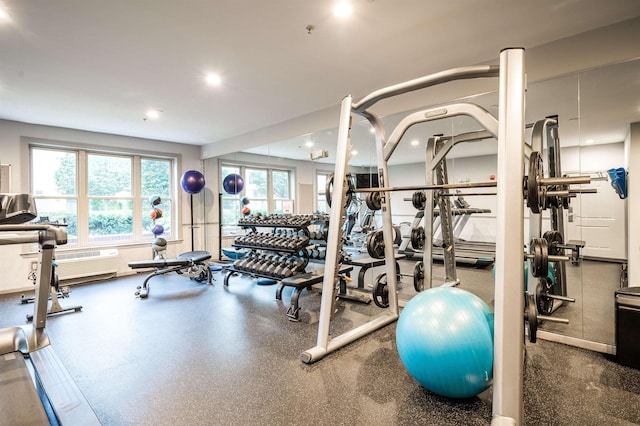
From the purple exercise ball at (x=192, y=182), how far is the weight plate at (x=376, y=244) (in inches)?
175

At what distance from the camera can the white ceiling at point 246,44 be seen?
2.16 m

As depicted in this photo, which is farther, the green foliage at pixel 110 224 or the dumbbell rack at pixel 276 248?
the green foliage at pixel 110 224

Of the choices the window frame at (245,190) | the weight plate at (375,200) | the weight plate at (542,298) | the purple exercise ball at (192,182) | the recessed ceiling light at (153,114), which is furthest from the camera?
the purple exercise ball at (192,182)

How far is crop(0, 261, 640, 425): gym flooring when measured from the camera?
170cm

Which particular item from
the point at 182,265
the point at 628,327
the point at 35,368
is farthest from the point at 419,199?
the point at 182,265

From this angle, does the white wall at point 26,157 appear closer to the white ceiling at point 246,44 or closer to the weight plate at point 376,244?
the white ceiling at point 246,44

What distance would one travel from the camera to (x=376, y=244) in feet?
9.39

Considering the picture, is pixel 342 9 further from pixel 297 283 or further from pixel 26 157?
pixel 26 157

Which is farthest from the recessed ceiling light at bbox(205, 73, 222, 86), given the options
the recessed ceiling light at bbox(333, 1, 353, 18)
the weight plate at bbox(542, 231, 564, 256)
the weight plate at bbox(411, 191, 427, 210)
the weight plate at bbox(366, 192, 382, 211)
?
the weight plate at bbox(542, 231, 564, 256)

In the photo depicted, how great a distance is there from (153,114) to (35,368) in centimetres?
362

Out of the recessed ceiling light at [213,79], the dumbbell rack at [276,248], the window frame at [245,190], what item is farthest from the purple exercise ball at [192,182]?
the recessed ceiling light at [213,79]

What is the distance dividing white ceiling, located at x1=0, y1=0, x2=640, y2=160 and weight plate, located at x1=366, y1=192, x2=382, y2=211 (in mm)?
1314

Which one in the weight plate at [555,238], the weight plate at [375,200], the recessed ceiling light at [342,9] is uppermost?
the recessed ceiling light at [342,9]

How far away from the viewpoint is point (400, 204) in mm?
3812
